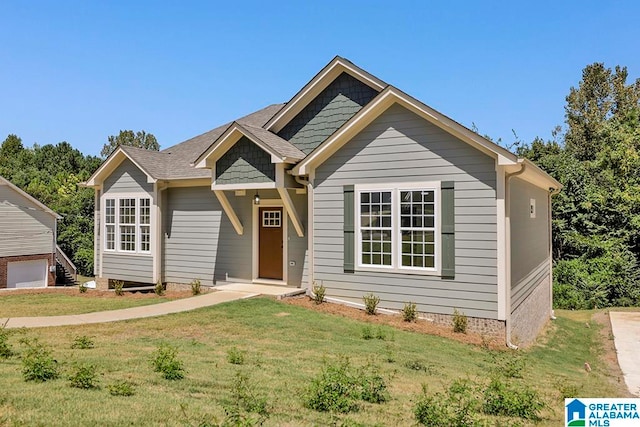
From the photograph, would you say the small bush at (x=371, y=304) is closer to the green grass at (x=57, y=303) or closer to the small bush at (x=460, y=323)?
the small bush at (x=460, y=323)

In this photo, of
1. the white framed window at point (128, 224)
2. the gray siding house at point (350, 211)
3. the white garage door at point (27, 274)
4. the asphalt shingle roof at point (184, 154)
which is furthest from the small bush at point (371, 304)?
the white garage door at point (27, 274)

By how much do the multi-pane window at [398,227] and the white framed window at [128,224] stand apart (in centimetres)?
769

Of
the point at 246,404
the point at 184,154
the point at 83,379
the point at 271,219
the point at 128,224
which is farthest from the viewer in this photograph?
the point at 184,154

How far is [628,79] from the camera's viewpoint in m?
35.7

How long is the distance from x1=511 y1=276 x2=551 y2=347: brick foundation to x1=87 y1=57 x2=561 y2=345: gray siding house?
0.05 m

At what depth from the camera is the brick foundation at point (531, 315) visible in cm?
1009

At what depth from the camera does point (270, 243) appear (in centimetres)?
1339

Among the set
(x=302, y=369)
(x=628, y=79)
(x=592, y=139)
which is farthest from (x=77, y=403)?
(x=628, y=79)

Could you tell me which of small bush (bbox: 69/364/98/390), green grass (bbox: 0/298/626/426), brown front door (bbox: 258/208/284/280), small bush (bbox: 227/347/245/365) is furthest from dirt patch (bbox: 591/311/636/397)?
brown front door (bbox: 258/208/284/280)

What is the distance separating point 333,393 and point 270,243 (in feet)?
29.1

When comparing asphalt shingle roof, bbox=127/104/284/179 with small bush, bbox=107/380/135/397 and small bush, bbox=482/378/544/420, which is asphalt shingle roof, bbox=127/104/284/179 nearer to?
small bush, bbox=107/380/135/397

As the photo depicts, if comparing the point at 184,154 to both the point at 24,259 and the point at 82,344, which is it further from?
the point at 24,259

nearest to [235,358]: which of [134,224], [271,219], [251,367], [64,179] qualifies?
[251,367]

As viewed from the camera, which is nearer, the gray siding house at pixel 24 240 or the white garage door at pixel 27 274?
the gray siding house at pixel 24 240
